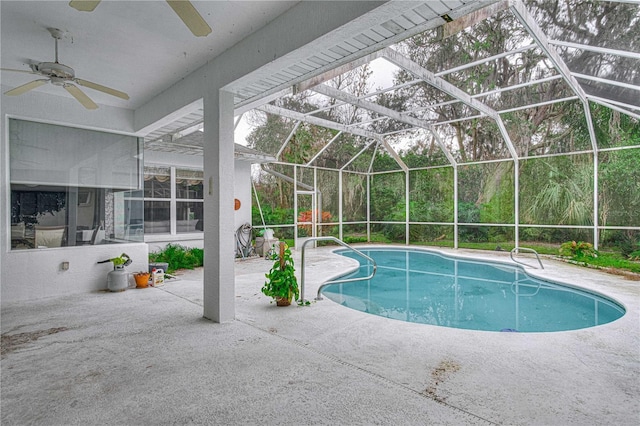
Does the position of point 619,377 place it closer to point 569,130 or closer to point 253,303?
point 253,303

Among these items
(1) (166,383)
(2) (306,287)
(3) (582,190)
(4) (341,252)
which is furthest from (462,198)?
(1) (166,383)

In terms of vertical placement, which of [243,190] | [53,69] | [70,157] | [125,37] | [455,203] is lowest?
[455,203]

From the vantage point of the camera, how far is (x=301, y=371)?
2.72m

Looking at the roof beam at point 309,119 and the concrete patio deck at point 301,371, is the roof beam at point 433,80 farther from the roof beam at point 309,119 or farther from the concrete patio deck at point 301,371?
the concrete patio deck at point 301,371

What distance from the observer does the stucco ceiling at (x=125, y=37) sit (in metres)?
3.03

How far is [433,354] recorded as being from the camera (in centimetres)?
304

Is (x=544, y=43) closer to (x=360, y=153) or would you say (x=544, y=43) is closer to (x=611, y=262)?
(x=611, y=262)

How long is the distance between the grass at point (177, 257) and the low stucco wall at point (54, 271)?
1528 millimetres

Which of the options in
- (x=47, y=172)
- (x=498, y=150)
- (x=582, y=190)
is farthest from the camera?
(x=498, y=150)

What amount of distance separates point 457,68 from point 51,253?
734 centimetres

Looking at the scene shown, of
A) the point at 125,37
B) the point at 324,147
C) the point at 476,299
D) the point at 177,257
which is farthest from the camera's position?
the point at 324,147

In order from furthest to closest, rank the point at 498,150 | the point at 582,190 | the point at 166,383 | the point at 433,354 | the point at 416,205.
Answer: the point at 416,205 < the point at 498,150 < the point at 582,190 < the point at 433,354 < the point at 166,383

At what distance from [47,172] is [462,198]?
11.0 m

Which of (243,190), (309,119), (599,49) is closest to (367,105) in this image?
(309,119)
